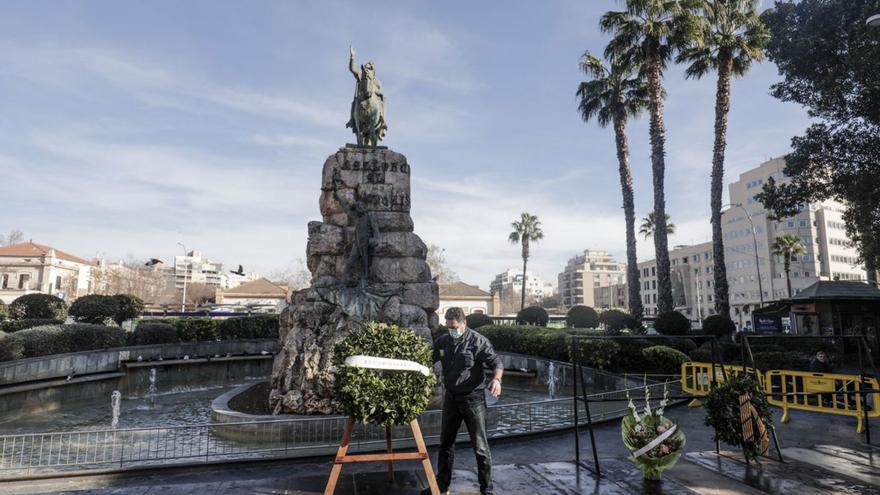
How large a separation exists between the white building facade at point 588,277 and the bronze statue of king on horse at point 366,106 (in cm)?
13403

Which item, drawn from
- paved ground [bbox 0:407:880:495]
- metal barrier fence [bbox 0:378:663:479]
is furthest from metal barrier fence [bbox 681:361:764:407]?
paved ground [bbox 0:407:880:495]

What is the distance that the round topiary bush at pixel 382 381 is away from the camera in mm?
4848

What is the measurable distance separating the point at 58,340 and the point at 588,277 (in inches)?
5533

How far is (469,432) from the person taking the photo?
518cm

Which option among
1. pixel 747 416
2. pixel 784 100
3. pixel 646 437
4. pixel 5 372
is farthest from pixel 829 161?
pixel 5 372

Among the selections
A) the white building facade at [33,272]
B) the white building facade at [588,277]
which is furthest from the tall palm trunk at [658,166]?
the white building facade at [588,277]

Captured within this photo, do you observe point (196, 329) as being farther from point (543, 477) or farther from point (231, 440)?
point (543, 477)

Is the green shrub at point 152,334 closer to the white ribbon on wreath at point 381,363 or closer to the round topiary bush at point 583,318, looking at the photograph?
the white ribbon on wreath at point 381,363

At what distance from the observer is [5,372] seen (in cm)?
1480

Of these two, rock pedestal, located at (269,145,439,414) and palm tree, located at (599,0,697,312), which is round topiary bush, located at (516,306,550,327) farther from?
rock pedestal, located at (269,145,439,414)

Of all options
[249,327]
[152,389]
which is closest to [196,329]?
[249,327]

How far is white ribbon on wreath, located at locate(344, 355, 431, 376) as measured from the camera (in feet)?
15.5

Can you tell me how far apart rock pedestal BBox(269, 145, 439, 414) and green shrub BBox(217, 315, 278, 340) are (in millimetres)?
14732

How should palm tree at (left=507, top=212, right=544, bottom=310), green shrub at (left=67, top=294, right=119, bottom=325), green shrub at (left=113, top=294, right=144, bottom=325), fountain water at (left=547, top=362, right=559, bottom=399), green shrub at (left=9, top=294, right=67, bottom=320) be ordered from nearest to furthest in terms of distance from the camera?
fountain water at (left=547, top=362, right=559, bottom=399) < green shrub at (left=9, top=294, right=67, bottom=320) < green shrub at (left=67, top=294, right=119, bottom=325) < green shrub at (left=113, top=294, right=144, bottom=325) < palm tree at (left=507, top=212, right=544, bottom=310)
